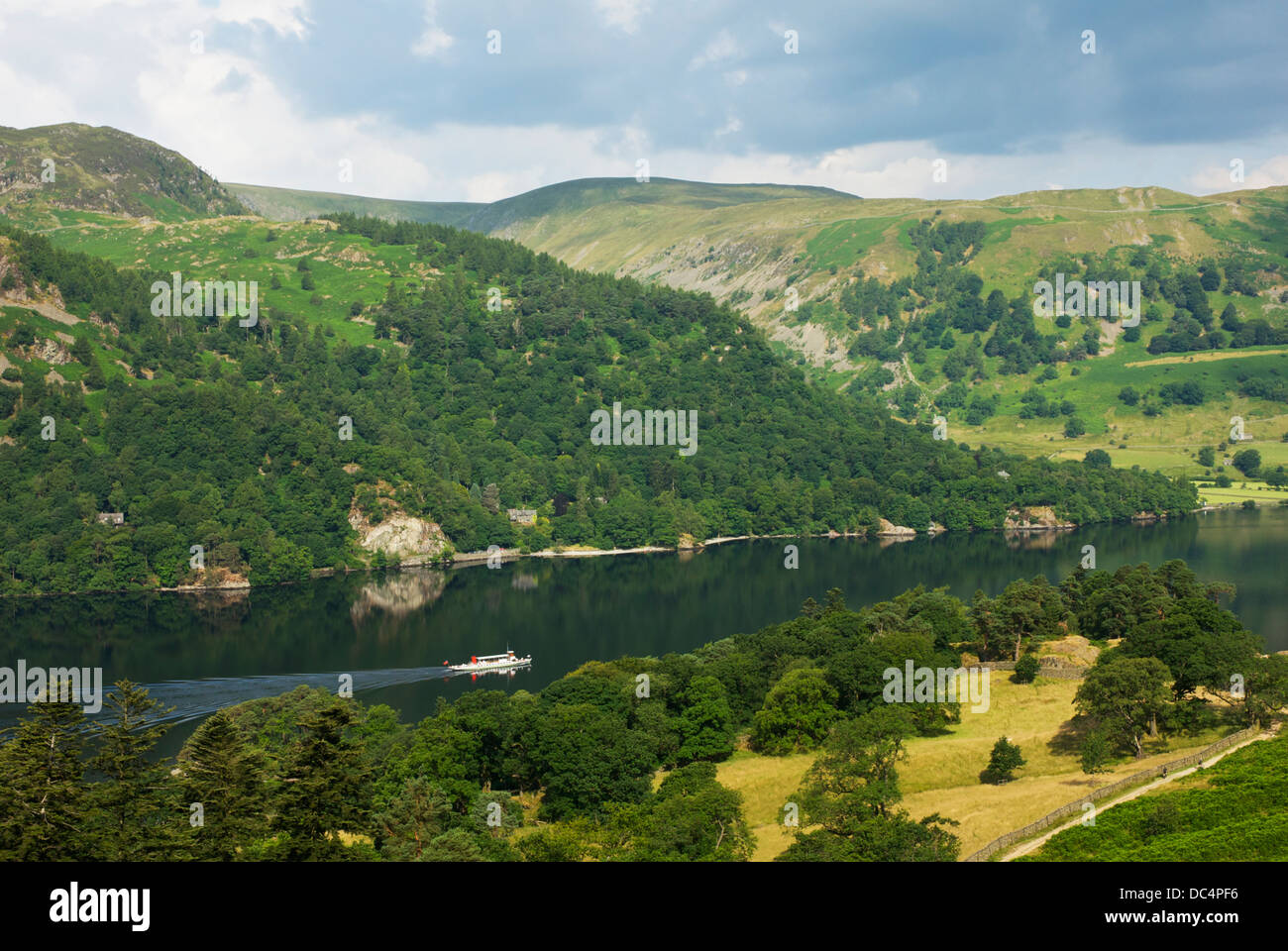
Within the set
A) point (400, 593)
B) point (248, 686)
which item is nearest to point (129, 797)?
point (248, 686)

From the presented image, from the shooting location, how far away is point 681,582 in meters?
155

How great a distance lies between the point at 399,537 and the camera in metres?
178

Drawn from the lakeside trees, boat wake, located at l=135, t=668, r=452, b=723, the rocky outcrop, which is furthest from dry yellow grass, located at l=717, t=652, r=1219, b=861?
the rocky outcrop

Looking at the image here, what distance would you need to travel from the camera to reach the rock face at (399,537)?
578 ft

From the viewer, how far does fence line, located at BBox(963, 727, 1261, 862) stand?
4677 centimetres

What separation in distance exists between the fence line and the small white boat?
6406 cm

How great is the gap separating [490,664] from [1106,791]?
216 feet

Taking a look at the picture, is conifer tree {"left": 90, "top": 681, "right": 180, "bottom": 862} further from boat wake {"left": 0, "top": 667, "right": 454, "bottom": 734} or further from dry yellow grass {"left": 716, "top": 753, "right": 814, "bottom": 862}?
boat wake {"left": 0, "top": 667, "right": 454, "bottom": 734}

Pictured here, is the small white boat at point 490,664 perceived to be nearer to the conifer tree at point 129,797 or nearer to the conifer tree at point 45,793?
the conifer tree at point 129,797

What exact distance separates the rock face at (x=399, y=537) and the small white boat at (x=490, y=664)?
69496 millimetres
